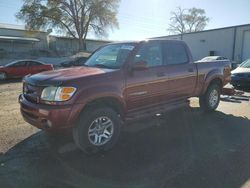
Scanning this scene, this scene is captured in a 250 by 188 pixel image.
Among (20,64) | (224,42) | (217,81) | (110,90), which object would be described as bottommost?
(20,64)

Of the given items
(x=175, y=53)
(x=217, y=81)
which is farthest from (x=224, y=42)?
(x=175, y=53)

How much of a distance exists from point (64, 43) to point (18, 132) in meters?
52.0

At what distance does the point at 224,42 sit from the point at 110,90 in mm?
31197

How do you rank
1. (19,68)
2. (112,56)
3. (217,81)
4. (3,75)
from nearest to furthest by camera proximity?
1. (112,56)
2. (217,81)
3. (3,75)
4. (19,68)

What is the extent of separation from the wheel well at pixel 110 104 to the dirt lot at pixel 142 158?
66cm

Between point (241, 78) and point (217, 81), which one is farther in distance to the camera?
point (241, 78)

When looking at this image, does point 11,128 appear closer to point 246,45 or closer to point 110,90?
point 110,90

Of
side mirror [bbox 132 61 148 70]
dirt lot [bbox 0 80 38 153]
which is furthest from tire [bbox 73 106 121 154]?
dirt lot [bbox 0 80 38 153]

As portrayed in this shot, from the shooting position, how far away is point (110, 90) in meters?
4.55

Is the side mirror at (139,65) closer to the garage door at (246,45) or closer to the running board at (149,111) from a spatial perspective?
the running board at (149,111)

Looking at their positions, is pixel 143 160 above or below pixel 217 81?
below

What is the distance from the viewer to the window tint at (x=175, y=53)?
19.8 ft

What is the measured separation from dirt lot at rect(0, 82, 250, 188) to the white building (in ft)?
Result: 86.7

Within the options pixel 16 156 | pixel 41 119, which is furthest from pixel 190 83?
pixel 16 156
